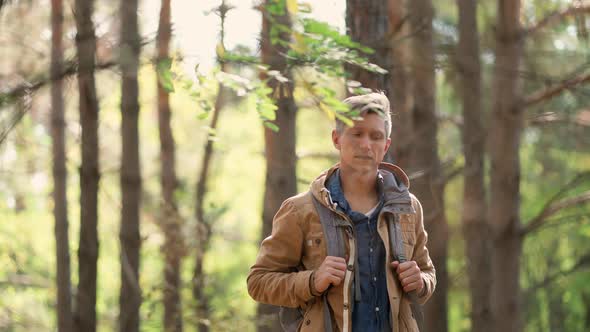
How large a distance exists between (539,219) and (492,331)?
5.39 feet

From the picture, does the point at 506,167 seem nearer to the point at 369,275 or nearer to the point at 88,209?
the point at 88,209

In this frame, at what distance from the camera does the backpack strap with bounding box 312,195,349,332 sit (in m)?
3.95

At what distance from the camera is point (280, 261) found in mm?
4098

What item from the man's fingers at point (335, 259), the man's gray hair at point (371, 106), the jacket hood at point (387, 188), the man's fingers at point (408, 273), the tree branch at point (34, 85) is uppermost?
the tree branch at point (34, 85)

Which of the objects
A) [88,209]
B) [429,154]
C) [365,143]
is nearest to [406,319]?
[365,143]

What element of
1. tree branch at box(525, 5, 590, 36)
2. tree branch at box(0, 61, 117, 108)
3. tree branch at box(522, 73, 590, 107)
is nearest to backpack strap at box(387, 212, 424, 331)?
tree branch at box(0, 61, 117, 108)

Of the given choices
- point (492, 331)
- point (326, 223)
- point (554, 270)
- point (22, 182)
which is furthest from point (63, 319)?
point (554, 270)

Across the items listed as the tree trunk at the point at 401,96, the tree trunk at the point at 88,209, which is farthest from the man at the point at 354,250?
the tree trunk at the point at 401,96

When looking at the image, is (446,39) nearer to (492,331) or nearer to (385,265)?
(492,331)

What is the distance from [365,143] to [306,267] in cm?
65

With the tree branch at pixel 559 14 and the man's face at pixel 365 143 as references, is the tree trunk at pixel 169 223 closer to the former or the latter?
the man's face at pixel 365 143

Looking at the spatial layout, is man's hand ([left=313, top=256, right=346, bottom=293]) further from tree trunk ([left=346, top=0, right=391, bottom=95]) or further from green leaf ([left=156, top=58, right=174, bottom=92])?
tree trunk ([left=346, top=0, right=391, bottom=95])

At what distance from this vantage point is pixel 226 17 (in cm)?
544

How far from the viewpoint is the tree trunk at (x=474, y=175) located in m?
11.8
